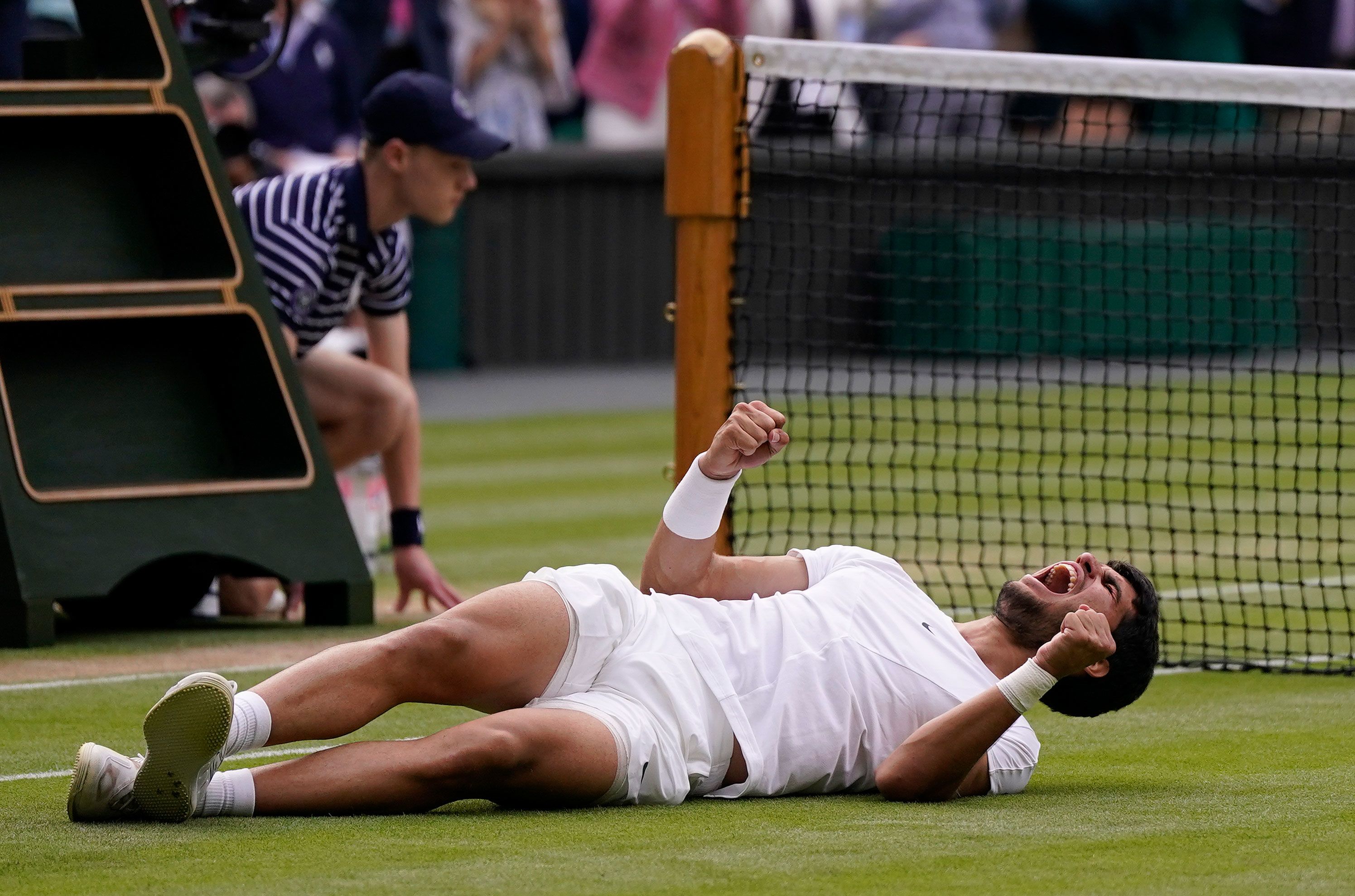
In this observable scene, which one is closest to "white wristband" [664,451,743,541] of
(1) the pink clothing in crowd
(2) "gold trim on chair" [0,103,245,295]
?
(2) "gold trim on chair" [0,103,245,295]

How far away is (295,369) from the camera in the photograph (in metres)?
7.84

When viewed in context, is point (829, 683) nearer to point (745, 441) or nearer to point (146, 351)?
point (745, 441)

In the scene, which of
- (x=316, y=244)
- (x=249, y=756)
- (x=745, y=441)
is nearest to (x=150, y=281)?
(x=316, y=244)

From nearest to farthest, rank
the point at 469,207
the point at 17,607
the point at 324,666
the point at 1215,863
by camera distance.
Result: the point at 1215,863 → the point at 324,666 → the point at 17,607 → the point at 469,207

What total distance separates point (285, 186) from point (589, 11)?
34.3 ft

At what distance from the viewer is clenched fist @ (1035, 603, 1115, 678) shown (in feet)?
15.8

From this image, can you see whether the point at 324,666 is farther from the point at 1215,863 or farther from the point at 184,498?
the point at 184,498

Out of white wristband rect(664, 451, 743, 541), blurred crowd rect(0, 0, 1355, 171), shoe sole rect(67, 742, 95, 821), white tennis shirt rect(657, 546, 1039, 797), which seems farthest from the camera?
blurred crowd rect(0, 0, 1355, 171)

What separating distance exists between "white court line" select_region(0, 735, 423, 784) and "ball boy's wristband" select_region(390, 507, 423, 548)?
1.99 m

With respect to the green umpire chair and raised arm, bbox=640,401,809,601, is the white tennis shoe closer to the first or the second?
raised arm, bbox=640,401,809,601

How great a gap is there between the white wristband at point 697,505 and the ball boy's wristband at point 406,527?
8.91 feet

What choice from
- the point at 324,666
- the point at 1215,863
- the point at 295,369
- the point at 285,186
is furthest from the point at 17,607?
the point at 1215,863

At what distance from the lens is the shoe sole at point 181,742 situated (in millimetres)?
4535

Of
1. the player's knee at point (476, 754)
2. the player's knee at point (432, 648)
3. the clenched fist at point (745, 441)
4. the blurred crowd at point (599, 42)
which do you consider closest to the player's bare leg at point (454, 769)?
the player's knee at point (476, 754)
